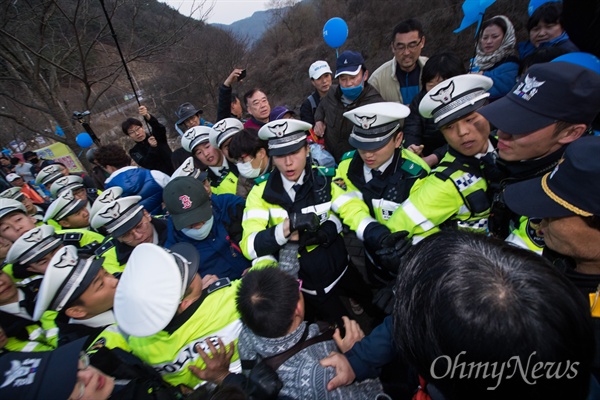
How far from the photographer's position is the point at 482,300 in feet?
2.34

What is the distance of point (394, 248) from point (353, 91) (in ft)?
7.52

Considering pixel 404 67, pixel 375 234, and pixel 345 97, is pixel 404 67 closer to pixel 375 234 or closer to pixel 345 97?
pixel 345 97

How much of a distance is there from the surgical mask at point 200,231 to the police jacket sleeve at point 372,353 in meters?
1.77

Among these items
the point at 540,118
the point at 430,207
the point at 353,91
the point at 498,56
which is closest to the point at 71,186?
the point at 353,91

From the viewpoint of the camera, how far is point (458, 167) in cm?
187

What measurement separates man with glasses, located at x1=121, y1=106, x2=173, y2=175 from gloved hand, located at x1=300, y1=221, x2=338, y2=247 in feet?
14.3

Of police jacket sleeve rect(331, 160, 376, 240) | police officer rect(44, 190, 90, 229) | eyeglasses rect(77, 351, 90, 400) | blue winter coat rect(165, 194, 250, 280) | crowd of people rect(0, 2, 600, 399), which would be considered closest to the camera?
crowd of people rect(0, 2, 600, 399)

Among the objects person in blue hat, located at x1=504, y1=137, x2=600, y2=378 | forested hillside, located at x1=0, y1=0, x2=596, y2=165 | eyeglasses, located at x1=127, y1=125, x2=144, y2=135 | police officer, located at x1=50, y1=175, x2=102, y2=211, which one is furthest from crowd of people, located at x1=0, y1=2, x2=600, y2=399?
forested hillside, located at x1=0, y1=0, x2=596, y2=165

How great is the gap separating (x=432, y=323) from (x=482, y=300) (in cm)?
16

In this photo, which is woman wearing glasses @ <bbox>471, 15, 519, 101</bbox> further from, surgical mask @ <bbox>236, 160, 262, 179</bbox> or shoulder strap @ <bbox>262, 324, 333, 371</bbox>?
shoulder strap @ <bbox>262, 324, 333, 371</bbox>

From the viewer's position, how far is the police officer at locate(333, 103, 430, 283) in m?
2.11

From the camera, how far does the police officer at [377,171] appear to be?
2113 millimetres

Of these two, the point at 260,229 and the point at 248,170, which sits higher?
the point at 248,170

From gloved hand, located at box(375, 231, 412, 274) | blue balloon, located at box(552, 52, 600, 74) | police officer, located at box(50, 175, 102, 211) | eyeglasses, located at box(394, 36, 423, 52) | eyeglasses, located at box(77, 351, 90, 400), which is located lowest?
gloved hand, located at box(375, 231, 412, 274)
